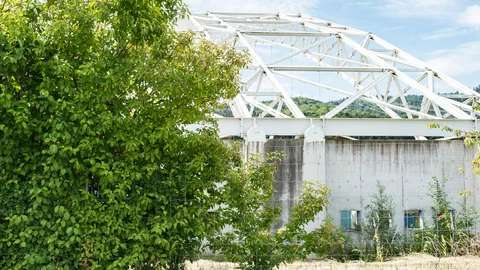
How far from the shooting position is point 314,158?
1303 centimetres

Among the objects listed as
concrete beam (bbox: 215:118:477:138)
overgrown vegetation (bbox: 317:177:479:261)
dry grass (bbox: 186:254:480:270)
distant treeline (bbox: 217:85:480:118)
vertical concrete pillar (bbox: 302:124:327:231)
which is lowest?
dry grass (bbox: 186:254:480:270)

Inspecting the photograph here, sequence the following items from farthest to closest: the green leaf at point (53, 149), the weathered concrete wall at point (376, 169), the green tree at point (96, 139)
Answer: the weathered concrete wall at point (376, 169) → the green tree at point (96, 139) → the green leaf at point (53, 149)

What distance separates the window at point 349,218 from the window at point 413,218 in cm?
120

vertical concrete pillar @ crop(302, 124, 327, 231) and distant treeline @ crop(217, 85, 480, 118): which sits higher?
distant treeline @ crop(217, 85, 480, 118)

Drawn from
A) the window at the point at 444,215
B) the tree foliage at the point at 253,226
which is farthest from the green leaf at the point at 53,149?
the window at the point at 444,215

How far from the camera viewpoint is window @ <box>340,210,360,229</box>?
13094mm

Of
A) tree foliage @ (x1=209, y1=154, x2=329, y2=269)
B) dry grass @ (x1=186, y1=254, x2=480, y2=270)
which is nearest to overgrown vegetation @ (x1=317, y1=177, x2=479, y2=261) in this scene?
dry grass @ (x1=186, y1=254, x2=480, y2=270)

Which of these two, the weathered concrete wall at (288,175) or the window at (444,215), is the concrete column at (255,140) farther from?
the window at (444,215)

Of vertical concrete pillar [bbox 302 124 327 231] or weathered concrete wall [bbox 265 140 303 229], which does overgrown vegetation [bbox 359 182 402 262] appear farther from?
weathered concrete wall [bbox 265 140 303 229]

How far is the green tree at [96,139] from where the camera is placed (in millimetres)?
7105

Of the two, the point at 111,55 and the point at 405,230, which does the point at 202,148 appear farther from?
the point at 405,230

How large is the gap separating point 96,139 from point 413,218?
886cm

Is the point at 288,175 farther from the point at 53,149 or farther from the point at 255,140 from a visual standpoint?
the point at 53,149

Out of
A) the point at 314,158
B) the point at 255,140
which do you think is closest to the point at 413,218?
the point at 314,158
